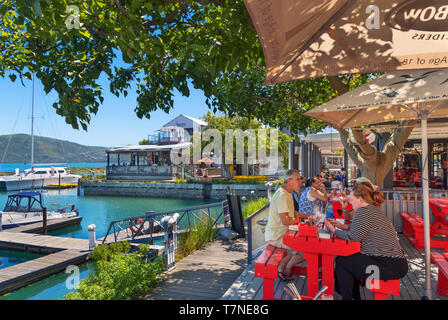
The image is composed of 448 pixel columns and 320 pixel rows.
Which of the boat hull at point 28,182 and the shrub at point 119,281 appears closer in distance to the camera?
the shrub at point 119,281

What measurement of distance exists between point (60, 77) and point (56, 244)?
10.0m

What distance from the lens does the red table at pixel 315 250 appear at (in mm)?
3255

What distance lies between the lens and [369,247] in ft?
9.96

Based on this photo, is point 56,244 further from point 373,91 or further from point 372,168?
point 373,91

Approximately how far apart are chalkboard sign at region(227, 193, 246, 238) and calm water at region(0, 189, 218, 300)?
4540mm

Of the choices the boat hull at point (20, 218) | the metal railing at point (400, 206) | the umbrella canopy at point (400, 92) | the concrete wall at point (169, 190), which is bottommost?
the boat hull at point (20, 218)

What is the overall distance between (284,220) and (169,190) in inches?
1035

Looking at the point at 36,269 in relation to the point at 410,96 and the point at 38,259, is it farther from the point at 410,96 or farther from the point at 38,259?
the point at 410,96

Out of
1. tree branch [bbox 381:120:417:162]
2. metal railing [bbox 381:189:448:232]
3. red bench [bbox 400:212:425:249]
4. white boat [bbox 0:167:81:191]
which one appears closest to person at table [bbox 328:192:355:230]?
red bench [bbox 400:212:425:249]

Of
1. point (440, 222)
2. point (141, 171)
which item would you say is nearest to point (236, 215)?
point (440, 222)

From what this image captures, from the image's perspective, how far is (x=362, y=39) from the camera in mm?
3201

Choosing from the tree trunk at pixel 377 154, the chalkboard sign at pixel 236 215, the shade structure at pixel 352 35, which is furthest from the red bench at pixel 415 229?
the chalkboard sign at pixel 236 215

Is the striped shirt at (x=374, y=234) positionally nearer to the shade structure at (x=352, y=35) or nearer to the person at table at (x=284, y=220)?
the person at table at (x=284, y=220)

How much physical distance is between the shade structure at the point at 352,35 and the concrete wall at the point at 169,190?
21.7 metres
